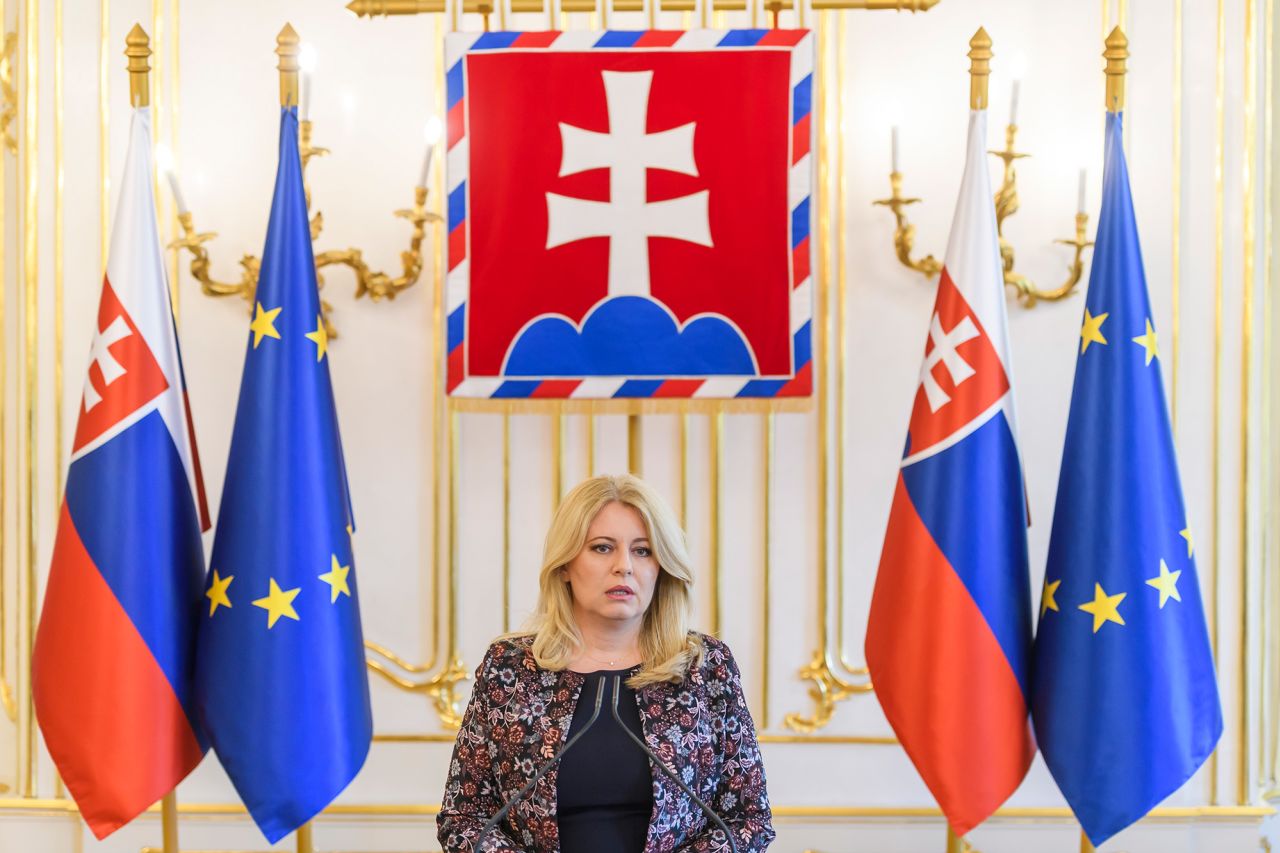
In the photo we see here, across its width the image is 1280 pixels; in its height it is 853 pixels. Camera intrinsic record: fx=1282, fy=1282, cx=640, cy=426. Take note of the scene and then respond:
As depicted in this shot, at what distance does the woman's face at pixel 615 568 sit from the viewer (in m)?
2.12

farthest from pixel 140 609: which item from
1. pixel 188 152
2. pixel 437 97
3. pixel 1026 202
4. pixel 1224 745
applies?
pixel 1224 745

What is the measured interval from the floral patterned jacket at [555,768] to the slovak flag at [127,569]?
2.51 feet

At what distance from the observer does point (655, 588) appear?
86.7 inches

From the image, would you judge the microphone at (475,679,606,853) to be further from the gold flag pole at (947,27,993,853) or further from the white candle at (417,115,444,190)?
the white candle at (417,115,444,190)

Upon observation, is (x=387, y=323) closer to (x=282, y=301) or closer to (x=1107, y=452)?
(x=282, y=301)

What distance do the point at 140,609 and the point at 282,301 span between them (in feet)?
2.20

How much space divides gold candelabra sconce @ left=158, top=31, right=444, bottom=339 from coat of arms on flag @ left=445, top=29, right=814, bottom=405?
0.21m

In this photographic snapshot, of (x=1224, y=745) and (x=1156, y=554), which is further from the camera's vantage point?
(x=1224, y=745)

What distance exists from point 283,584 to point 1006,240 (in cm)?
188

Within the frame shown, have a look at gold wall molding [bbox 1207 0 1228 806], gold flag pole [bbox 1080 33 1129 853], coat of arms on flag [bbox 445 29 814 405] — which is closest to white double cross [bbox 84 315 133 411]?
coat of arms on flag [bbox 445 29 814 405]

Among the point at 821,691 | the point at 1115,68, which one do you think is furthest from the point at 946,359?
the point at 821,691

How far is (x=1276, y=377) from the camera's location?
320cm

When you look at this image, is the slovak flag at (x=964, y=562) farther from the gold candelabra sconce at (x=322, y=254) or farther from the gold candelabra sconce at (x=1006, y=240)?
the gold candelabra sconce at (x=322, y=254)

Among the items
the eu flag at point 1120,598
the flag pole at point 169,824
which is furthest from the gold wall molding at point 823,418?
the flag pole at point 169,824
